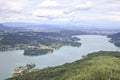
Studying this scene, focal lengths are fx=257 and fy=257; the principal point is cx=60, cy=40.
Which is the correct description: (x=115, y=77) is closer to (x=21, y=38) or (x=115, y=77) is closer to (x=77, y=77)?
(x=77, y=77)

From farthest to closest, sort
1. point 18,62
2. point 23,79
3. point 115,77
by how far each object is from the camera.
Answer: point 18,62, point 23,79, point 115,77

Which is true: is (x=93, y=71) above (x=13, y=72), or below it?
above

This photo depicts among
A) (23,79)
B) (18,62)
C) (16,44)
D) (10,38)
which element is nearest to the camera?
(23,79)

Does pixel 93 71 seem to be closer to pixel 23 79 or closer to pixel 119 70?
pixel 119 70

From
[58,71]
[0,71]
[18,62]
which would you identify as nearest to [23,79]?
[58,71]

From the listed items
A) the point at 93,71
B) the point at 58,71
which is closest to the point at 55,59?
the point at 58,71

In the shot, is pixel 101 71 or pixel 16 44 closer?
pixel 101 71

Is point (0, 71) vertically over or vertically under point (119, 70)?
under

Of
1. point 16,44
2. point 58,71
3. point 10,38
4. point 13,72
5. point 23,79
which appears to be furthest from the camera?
point 10,38

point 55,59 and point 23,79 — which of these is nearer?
point 23,79
